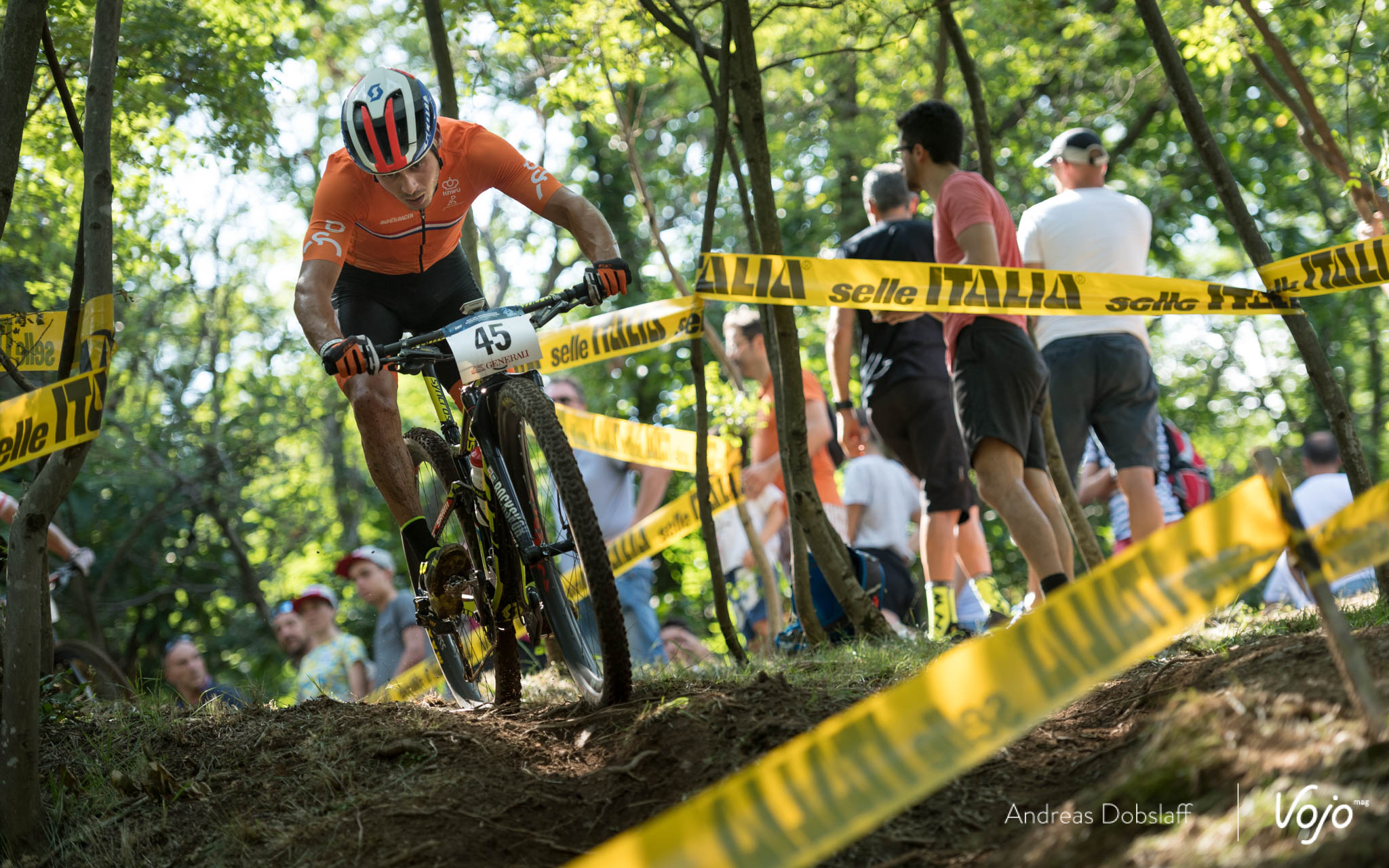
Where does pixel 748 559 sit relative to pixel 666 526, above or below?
below

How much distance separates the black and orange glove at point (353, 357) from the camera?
3.72 metres

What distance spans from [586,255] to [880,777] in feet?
9.16

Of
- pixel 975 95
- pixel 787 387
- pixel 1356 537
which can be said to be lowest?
pixel 1356 537

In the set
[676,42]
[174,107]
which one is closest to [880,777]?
[676,42]

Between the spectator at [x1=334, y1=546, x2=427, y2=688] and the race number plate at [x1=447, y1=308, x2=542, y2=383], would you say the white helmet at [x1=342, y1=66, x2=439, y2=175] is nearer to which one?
the race number plate at [x1=447, y1=308, x2=542, y2=383]

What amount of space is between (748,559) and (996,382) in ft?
12.8

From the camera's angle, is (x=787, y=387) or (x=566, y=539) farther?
(x=787, y=387)

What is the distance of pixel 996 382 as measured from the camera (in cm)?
502

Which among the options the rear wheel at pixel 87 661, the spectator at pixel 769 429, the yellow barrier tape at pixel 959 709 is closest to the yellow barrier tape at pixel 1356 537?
the yellow barrier tape at pixel 959 709

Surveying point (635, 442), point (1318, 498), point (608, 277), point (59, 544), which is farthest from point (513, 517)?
point (1318, 498)

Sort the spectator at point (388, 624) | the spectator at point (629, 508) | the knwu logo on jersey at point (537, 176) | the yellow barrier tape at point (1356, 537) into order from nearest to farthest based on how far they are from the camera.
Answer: the yellow barrier tape at point (1356, 537) → the knwu logo on jersey at point (537, 176) → the spectator at point (629, 508) → the spectator at point (388, 624)

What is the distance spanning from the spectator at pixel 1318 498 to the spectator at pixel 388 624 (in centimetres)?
551

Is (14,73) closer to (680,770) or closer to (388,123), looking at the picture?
(388,123)

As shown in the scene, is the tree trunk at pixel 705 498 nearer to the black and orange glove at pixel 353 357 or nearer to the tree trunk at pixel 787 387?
the tree trunk at pixel 787 387
